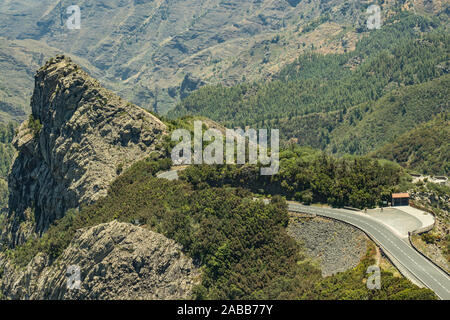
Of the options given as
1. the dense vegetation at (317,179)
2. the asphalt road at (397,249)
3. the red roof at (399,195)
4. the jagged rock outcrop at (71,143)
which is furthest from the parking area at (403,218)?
the jagged rock outcrop at (71,143)

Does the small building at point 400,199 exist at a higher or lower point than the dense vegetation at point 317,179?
lower

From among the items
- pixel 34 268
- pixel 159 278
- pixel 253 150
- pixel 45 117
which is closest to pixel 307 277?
pixel 159 278

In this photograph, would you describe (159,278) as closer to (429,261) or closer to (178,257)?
(178,257)

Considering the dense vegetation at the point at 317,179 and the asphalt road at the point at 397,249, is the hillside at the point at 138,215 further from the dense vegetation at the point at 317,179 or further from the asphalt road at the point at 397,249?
the asphalt road at the point at 397,249

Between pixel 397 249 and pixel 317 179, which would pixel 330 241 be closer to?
pixel 397 249

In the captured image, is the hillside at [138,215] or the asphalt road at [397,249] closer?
the asphalt road at [397,249]
